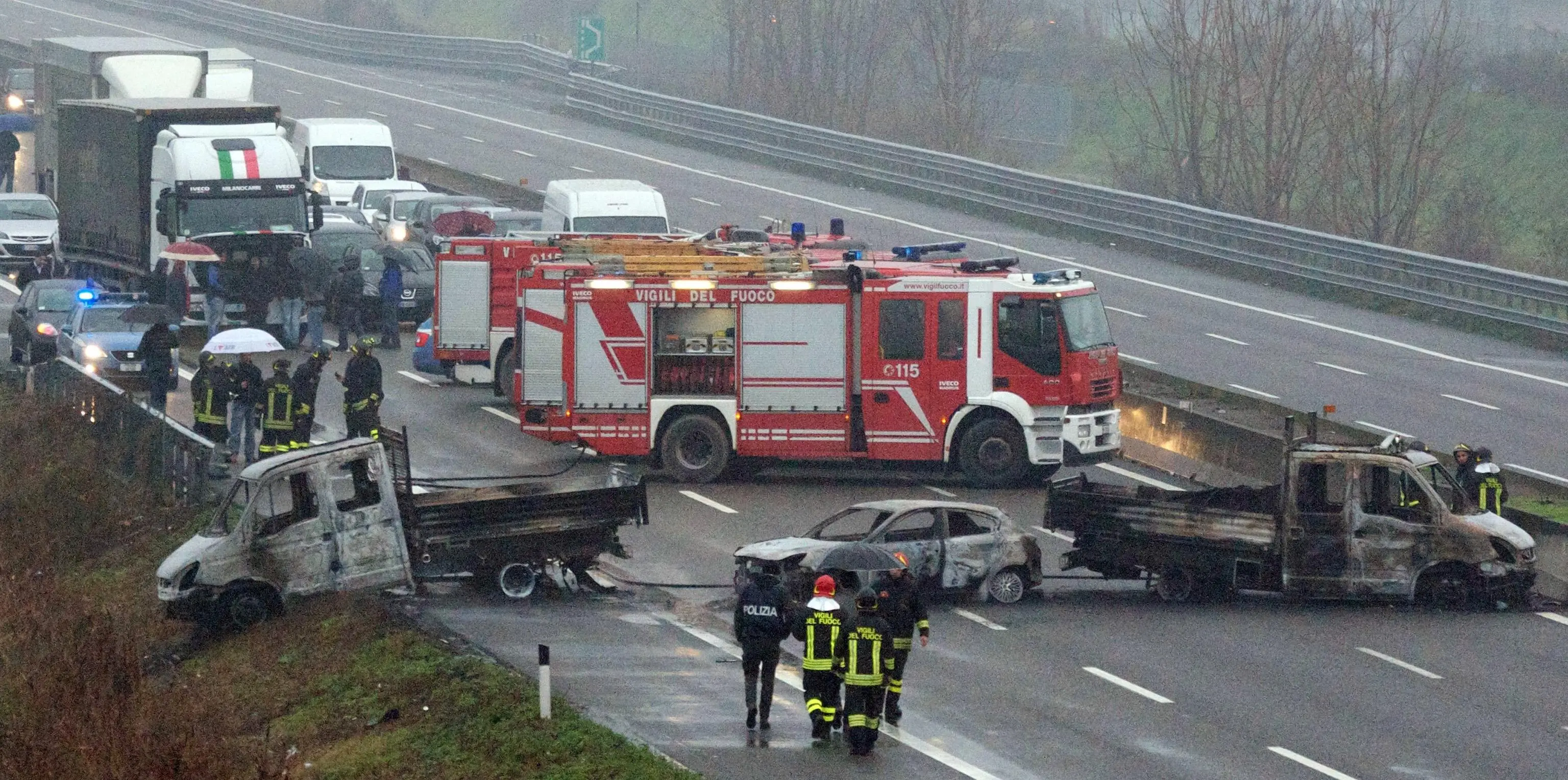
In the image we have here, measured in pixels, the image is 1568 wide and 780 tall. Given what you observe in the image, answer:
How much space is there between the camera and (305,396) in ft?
79.9

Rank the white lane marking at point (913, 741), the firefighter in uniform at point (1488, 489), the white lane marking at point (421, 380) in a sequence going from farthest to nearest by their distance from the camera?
the white lane marking at point (421, 380) → the firefighter in uniform at point (1488, 489) → the white lane marking at point (913, 741)

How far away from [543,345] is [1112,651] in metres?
10.2

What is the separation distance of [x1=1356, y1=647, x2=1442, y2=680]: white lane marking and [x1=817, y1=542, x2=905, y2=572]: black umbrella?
413 centimetres

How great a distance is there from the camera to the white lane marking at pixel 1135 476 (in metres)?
26.0

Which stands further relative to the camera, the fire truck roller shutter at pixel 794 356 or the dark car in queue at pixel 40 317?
the dark car in queue at pixel 40 317

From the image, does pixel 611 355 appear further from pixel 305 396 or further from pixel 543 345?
pixel 305 396

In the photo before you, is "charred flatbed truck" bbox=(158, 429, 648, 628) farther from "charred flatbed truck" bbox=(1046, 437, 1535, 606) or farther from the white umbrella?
the white umbrella

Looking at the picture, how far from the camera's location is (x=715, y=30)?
293 feet

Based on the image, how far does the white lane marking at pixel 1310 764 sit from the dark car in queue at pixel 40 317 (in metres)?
21.8

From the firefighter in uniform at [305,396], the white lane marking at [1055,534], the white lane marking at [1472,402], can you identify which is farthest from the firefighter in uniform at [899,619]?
the white lane marking at [1472,402]

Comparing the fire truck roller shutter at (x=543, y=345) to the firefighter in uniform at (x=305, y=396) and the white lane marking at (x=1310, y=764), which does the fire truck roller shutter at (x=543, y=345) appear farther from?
the white lane marking at (x=1310, y=764)

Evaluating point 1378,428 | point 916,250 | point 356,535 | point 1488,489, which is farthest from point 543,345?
point 1488,489

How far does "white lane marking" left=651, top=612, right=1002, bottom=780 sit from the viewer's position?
46.6 ft

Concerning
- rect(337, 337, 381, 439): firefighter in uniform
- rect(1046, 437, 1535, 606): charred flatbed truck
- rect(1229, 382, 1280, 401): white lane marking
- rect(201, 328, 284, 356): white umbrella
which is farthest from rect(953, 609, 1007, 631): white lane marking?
rect(1229, 382, 1280, 401): white lane marking
